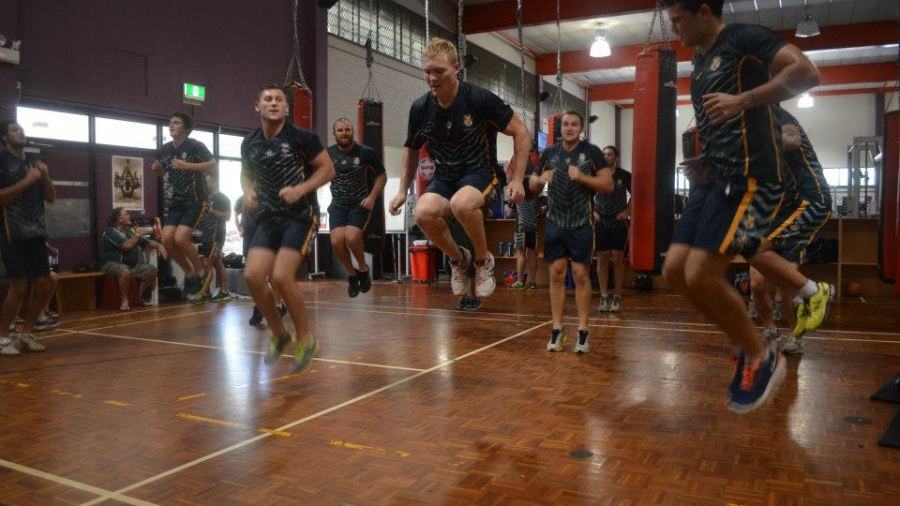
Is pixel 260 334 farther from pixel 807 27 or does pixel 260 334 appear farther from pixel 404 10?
pixel 807 27

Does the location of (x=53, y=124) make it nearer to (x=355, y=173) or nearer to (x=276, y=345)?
(x=355, y=173)

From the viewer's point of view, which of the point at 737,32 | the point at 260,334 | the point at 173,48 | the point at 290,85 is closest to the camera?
the point at 737,32

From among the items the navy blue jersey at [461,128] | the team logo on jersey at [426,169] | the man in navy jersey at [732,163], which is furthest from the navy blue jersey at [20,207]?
the team logo on jersey at [426,169]

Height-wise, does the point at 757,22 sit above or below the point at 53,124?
above

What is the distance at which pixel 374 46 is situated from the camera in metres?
13.6

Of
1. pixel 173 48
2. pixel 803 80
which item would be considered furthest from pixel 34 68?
pixel 803 80

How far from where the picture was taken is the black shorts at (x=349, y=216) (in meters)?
6.54

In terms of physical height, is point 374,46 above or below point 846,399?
above

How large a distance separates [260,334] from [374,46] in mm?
8747

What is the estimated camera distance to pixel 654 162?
4.67 m

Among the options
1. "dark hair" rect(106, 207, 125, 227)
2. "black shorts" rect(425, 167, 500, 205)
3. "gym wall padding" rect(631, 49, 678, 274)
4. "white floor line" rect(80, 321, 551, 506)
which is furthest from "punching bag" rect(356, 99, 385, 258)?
"dark hair" rect(106, 207, 125, 227)

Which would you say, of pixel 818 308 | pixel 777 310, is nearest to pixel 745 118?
pixel 818 308

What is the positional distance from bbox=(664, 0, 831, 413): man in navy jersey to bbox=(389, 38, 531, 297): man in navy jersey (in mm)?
1530

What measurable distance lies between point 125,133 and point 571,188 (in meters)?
6.97
